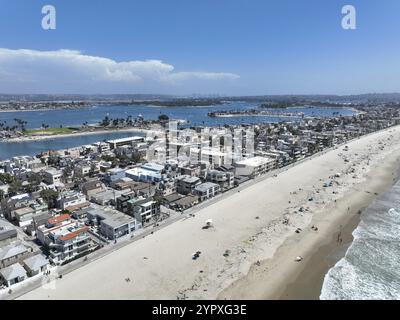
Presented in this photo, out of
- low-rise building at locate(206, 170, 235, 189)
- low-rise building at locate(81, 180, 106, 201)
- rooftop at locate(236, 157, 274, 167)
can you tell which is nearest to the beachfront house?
low-rise building at locate(81, 180, 106, 201)

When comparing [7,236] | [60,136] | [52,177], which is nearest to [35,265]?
[7,236]

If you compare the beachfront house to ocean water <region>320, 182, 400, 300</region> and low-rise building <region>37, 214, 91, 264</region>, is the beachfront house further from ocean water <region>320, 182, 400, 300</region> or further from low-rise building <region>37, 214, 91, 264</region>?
ocean water <region>320, 182, 400, 300</region>

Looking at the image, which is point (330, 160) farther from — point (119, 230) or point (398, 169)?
point (119, 230)

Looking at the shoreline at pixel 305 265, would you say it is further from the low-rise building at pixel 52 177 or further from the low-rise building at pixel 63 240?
the low-rise building at pixel 52 177

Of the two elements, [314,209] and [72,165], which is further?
[72,165]
